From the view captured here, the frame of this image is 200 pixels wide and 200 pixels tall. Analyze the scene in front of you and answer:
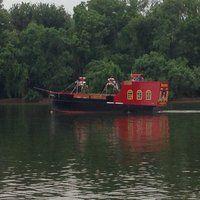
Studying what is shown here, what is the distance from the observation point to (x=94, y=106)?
343 feet

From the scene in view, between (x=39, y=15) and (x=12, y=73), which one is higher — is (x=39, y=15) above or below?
above

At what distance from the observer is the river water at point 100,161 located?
3559 centimetres

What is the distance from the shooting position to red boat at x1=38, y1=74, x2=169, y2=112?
10425cm

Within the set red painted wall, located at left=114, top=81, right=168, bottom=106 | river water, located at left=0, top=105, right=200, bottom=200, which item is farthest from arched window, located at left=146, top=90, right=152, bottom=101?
river water, located at left=0, top=105, right=200, bottom=200

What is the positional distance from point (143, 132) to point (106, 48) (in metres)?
91.7

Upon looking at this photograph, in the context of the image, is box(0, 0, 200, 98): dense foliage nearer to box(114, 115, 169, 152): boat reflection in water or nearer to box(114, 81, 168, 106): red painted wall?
box(114, 81, 168, 106): red painted wall

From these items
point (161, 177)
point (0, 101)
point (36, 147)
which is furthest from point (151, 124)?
point (0, 101)

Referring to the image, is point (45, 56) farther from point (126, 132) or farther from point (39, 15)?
point (126, 132)

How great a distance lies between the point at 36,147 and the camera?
55469 millimetres

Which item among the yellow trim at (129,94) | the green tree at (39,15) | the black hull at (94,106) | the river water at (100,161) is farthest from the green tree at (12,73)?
the river water at (100,161)

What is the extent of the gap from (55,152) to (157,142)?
11232 millimetres

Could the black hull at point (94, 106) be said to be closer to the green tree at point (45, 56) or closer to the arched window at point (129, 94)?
the arched window at point (129, 94)

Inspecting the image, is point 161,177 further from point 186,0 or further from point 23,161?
point 186,0

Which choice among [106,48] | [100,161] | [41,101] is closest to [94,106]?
[41,101]
